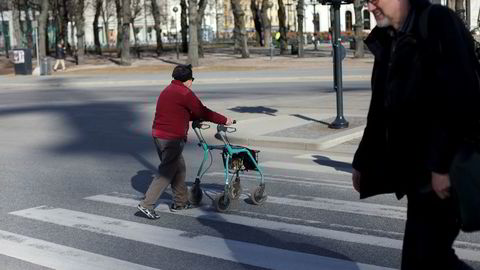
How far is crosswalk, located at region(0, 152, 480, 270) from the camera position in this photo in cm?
647

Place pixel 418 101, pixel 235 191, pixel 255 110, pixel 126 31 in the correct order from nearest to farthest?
pixel 418 101 → pixel 235 191 → pixel 255 110 → pixel 126 31

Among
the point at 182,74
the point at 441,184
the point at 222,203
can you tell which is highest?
the point at 182,74

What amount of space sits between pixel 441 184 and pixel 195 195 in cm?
563

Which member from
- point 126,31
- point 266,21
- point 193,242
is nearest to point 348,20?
point 266,21

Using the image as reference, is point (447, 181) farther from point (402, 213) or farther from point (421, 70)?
point (402, 213)

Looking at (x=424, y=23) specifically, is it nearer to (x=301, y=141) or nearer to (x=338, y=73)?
(x=301, y=141)

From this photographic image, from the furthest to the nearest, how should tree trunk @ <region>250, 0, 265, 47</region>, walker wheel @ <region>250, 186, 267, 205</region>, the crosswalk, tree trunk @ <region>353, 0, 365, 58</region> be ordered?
1. tree trunk @ <region>250, 0, 265, 47</region>
2. tree trunk @ <region>353, 0, 365, 58</region>
3. walker wheel @ <region>250, 186, 267, 205</region>
4. the crosswalk

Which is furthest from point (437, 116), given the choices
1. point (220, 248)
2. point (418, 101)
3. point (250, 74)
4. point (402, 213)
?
point (250, 74)

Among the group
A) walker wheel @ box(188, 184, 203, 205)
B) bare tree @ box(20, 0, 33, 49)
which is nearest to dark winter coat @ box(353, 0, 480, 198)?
walker wheel @ box(188, 184, 203, 205)

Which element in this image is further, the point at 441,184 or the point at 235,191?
the point at 235,191

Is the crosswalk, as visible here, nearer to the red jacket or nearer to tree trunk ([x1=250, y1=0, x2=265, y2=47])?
the red jacket

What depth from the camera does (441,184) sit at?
335 centimetres

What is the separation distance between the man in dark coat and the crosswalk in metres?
2.54

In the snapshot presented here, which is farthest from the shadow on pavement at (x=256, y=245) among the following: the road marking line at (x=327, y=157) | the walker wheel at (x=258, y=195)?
the road marking line at (x=327, y=157)
